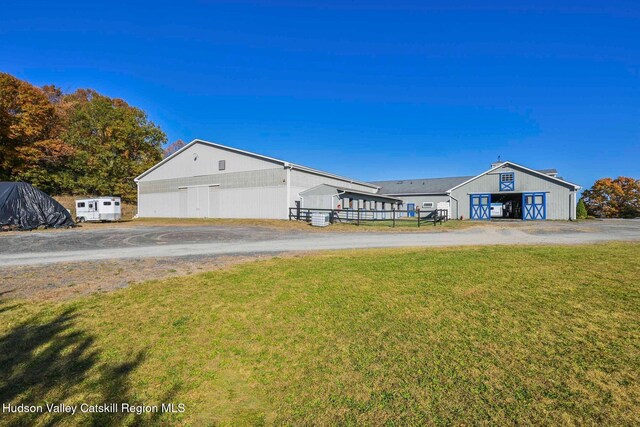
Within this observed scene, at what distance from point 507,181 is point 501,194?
156cm

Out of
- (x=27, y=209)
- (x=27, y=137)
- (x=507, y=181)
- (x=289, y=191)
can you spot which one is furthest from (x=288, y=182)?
(x=27, y=137)

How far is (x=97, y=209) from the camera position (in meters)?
25.7

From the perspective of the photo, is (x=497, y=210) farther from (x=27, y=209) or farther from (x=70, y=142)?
(x=70, y=142)

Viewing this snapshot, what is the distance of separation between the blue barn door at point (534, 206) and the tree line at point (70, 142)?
156 ft

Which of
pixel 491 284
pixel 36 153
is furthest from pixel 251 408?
pixel 36 153

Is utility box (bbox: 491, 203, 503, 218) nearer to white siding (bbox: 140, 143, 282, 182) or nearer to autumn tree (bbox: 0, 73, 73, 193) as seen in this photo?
white siding (bbox: 140, 143, 282, 182)

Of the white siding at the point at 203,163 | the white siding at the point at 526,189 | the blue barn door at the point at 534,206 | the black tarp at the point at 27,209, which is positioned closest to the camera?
the black tarp at the point at 27,209

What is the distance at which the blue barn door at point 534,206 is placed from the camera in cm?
3219

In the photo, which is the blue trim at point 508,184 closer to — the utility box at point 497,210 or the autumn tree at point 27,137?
the utility box at point 497,210

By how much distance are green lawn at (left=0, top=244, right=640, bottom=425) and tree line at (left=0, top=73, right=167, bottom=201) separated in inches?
1569

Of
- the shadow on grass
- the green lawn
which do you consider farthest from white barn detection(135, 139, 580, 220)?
the shadow on grass

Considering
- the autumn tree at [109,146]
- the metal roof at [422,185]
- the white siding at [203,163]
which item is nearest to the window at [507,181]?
the metal roof at [422,185]

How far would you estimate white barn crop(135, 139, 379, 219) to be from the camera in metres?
27.4

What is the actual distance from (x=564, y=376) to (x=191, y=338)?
13.1 ft
